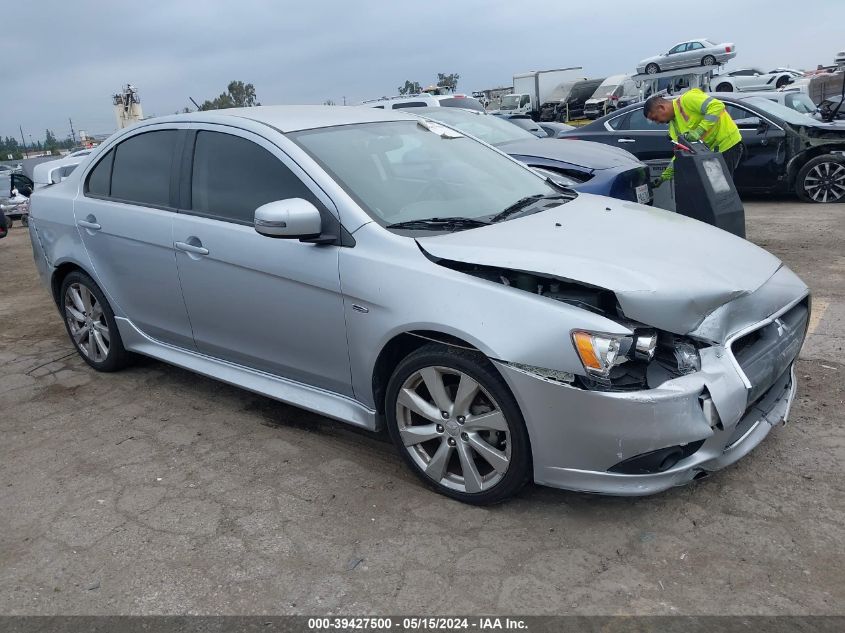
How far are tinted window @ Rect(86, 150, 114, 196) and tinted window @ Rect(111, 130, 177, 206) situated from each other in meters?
0.07

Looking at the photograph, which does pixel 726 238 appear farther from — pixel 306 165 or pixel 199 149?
pixel 199 149

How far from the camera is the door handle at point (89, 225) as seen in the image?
4495mm

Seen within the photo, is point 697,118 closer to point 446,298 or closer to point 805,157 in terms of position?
point 805,157

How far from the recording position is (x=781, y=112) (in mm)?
9812

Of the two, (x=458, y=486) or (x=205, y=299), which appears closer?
(x=458, y=486)

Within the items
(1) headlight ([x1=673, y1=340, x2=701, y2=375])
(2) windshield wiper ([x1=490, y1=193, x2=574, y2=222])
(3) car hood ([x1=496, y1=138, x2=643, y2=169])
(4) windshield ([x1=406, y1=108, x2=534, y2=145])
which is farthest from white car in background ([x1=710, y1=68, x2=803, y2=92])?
(1) headlight ([x1=673, y1=340, x2=701, y2=375])

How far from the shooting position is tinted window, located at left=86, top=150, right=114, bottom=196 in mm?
4586

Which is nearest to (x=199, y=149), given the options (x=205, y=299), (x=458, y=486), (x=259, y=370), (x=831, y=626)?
(x=205, y=299)

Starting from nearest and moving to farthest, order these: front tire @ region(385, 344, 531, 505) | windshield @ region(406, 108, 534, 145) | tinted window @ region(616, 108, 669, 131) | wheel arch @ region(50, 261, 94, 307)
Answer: front tire @ region(385, 344, 531, 505)
wheel arch @ region(50, 261, 94, 307)
windshield @ region(406, 108, 534, 145)
tinted window @ region(616, 108, 669, 131)

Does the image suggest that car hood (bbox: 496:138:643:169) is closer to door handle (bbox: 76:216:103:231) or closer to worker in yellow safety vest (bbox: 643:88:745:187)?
worker in yellow safety vest (bbox: 643:88:745:187)

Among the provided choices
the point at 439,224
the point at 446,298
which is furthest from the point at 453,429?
the point at 439,224

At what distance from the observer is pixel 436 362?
9.70 feet

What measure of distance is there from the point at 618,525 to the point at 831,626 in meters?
0.81

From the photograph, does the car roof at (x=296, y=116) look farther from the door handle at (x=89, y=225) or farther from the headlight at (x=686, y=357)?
→ the headlight at (x=686, y=357)
